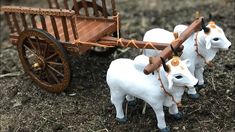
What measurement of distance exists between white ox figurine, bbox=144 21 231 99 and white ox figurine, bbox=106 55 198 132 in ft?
1.41

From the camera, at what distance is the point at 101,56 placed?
186 inches

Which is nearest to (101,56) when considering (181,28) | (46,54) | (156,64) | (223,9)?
Answer: (46,54)

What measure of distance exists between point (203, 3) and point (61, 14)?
300 centimetres

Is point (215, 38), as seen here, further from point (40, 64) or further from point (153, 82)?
point (40, 64)

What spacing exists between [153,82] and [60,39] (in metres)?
1.17

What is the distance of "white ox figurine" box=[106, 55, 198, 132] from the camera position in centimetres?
305

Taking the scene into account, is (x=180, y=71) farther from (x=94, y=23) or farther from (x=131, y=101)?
(x=94, y=23)

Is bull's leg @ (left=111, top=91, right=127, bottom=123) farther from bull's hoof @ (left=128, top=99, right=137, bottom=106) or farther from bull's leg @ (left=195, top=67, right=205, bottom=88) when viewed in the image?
bull's leg @ (left=195, top=67, right=205, bottom=88)

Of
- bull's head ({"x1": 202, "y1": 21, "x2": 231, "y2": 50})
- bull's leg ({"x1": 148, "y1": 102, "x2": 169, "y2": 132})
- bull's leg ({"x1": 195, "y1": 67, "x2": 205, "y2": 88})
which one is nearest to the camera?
bull's leg ({"x1": 148, "y1": 102, "x2": 169, "y2": 132})

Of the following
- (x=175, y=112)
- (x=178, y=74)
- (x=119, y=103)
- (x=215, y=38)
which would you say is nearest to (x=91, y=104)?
(x=119, y=103)

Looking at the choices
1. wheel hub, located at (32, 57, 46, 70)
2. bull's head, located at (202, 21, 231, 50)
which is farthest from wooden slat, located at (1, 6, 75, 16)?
bull's head, located at (202, 21, 231, 50)

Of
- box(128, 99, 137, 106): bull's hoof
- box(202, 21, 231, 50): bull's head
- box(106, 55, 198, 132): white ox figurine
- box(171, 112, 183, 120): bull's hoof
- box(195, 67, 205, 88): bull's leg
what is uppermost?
box(202, 21, 231, 50): bull's head

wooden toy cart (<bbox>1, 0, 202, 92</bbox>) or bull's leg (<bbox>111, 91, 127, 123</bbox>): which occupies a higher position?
wooden toy cart (<bbox>1, 0, 202, 92</bbox>)

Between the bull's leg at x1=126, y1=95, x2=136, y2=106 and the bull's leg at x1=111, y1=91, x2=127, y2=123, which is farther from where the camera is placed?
the bull's leg at x1=126, y1=95, x2=136, y2=106
